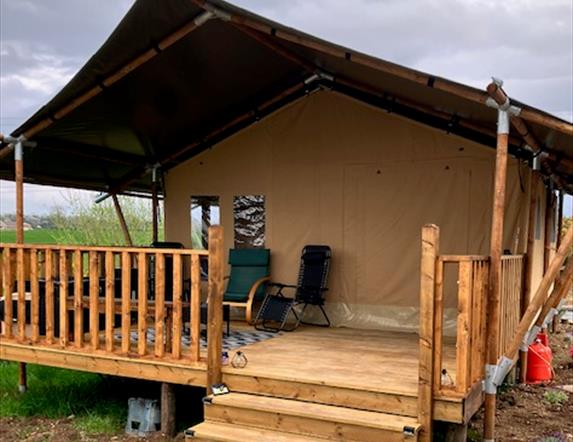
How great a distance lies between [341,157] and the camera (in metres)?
6.77

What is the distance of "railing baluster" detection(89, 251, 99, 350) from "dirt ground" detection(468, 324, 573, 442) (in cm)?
332

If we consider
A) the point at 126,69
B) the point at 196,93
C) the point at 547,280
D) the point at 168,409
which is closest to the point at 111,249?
the point at 168,409

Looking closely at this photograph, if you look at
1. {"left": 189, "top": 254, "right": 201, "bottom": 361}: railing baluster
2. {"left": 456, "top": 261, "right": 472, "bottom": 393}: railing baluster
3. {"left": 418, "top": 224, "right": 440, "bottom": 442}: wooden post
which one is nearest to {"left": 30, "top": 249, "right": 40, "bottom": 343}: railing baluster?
{"left": 189, "top": 254, "right": 201, "bottom": 361}: railing baluster

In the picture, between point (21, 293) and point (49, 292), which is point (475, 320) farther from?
point (21, 293)

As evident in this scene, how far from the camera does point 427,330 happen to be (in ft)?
11.4

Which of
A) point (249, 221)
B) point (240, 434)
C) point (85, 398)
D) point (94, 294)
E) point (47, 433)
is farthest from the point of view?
point (249, 221)

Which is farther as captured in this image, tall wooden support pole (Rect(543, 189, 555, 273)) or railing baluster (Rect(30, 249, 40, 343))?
tall wooden support pole (Rect(543, 189, 555, 273))

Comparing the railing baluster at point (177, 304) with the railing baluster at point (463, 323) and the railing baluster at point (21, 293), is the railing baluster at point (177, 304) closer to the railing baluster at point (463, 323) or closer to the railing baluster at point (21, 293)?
the railing baluster at point (21, 293)

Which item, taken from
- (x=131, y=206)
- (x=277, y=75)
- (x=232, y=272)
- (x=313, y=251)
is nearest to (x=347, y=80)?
(x=277, y=75)

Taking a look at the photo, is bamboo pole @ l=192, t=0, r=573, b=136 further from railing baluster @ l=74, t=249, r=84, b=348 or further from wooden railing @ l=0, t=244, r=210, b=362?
railing baluster @ l=74, t=249, r=84, b=348

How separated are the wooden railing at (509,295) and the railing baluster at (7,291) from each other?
4443 millimetres

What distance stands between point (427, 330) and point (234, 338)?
2701 millimetres

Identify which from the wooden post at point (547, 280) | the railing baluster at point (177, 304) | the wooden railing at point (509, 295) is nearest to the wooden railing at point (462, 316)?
the wooden post at point (547, 280)

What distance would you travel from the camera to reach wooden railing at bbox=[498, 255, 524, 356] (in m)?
4.41
